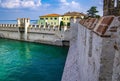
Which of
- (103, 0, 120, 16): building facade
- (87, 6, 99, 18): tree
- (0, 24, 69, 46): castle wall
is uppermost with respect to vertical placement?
(87, 6, 99, 18): tree

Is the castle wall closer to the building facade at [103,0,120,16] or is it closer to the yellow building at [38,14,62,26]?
the yellow building at [38,14,62,26]

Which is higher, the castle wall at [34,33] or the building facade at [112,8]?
the building facade at [112,8]

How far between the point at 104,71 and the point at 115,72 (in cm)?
40

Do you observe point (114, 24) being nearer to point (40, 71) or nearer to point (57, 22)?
point (40, 71)

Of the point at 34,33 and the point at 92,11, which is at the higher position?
the point at 92,11

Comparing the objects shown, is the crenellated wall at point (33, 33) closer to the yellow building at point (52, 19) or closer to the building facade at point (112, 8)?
the yellow building at point (52, 19)

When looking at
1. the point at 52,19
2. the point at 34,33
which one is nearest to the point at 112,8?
the point at 34,33

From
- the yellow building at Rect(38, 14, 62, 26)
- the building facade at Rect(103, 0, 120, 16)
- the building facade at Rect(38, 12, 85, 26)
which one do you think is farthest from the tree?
the building facade at Rect(103, 0, 120, 16)

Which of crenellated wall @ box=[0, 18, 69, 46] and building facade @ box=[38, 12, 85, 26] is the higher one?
building facade @ box=[38, 12, 85, 26]

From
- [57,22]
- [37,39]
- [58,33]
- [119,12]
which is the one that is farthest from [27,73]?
[57,22]

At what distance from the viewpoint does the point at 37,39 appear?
3900cm

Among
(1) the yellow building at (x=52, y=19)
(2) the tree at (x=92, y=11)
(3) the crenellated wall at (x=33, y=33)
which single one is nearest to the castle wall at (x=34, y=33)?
(3) the crenellated wall at (x=33, y=33)

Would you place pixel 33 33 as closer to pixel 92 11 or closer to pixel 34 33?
pixel 34 33

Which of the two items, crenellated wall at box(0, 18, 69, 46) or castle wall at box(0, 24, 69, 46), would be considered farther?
castle wall at box(0, 24, 69, 46)
